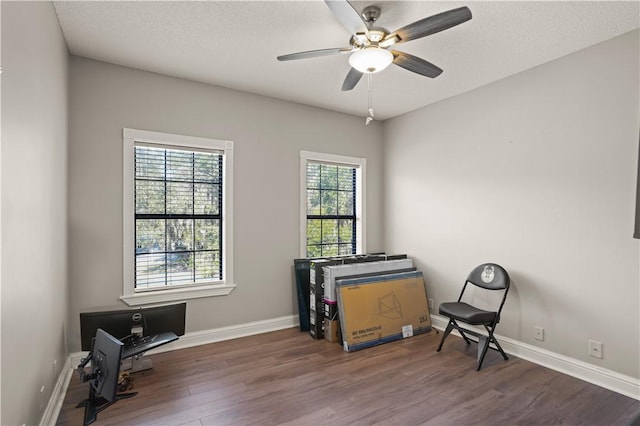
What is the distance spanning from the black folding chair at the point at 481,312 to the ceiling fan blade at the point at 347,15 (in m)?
2.44

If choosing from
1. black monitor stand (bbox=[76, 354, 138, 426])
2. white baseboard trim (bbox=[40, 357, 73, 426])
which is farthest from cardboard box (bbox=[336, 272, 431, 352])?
white baseboard trim (bbox=[40, 357, 73, 426])

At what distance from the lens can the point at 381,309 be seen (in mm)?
3613

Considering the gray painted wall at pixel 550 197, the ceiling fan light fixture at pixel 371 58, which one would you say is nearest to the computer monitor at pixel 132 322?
the ceiling fan light fixture at pixel 371 58

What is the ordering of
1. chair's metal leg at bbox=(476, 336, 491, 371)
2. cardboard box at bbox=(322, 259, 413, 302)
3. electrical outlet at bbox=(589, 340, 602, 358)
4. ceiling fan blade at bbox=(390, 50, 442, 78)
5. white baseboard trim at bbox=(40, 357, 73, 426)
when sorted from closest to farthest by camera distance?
white baseboard trim at bbox=(40, 357, 73, 426) < ceiling fan blade at bbox=(390, 50, 442, 78) < electrical outlet at bbox=(589, 340, 602, 358) < chair's metal leg at bbox=(476, 336, 491, 371) < cardboard box at bbox=(322, 259, 413, 302)

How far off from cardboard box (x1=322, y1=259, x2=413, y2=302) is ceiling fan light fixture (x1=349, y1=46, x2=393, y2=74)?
81.8 inches

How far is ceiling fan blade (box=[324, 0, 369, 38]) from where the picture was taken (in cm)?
181

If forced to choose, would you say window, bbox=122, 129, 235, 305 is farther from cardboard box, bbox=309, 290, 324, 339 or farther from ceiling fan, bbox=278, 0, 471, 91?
ceiling fan, bbox=278, 0, 471, 91

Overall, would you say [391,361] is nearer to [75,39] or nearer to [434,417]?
[434,417]

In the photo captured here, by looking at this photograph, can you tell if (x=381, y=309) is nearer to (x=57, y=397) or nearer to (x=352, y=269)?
(x=352, y=269)

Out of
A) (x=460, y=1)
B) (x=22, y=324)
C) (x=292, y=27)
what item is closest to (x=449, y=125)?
(x=460, y=1)

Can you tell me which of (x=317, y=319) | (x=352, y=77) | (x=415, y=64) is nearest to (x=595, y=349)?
(x=317, y=319)

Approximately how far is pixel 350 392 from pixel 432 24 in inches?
99.2

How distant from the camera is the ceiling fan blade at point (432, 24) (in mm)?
1851

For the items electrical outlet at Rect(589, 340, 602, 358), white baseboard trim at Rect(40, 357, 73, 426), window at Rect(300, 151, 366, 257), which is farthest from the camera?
window at Rect(300, 151, 366, 257)
